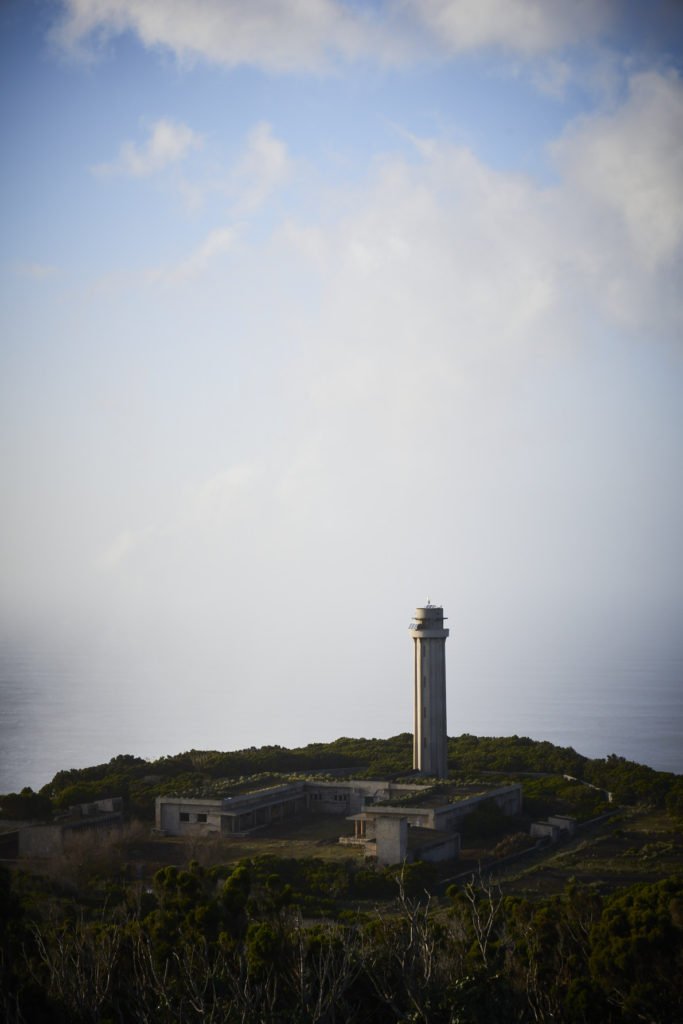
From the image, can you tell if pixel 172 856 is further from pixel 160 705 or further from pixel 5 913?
pixel 160 705

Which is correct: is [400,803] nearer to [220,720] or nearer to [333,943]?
[333,943]

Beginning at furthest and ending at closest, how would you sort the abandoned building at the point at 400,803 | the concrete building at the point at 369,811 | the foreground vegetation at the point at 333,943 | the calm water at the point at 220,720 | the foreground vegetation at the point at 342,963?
the calm water at the point at 220,720, the abandoned building at the point at 400,803, the concrete building at the point at 369,811, the foreground vegetation at the point at 333,943, the foreground vegetation at the point at 342,963

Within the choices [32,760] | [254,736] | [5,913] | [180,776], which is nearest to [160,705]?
[254,736]

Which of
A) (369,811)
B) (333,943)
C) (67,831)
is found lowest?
(67,831)

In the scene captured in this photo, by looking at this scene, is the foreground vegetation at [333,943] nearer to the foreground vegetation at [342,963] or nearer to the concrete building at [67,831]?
the foreground vegetation at [342,963]

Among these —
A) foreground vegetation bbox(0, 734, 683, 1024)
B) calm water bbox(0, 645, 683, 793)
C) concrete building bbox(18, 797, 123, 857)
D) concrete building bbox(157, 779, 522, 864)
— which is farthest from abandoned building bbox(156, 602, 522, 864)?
calm water bbox(0, 645, 683, 793)

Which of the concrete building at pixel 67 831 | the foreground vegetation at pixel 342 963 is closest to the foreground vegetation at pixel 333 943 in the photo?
the foreground vegetation at pixel 342 963

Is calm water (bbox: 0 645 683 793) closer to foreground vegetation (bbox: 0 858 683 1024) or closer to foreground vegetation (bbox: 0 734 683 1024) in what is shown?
foreground vegetation (bbox: 0 734 683 1024)

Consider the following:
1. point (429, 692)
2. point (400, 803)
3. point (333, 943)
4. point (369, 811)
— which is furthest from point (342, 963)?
point (429, 692)
